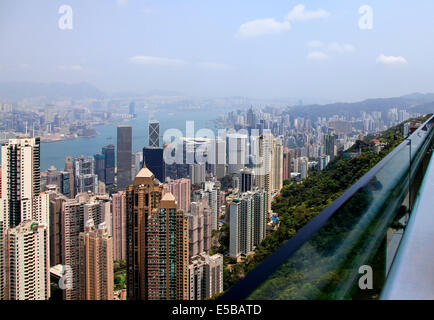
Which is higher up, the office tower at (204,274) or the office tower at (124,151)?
the office tower at (124,151)

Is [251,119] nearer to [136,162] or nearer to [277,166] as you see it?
[277,166]

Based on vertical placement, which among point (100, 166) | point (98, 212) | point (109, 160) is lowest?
point (98, 212)

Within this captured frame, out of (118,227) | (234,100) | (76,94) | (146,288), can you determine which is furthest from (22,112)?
(234,100)

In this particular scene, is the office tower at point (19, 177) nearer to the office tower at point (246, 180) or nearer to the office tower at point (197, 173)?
the office tower at point (197, 173)

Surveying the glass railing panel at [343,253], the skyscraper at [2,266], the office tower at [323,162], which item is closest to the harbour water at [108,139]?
the skyscraper at [2,266]

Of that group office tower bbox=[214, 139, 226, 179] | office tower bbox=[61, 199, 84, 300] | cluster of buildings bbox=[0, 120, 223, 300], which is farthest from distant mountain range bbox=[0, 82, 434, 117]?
office tower bbox=[61, 199, 84, 300]

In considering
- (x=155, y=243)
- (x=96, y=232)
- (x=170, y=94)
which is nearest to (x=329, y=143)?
(x=170, y=94)

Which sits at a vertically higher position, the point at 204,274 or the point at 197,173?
the point at 197,173
